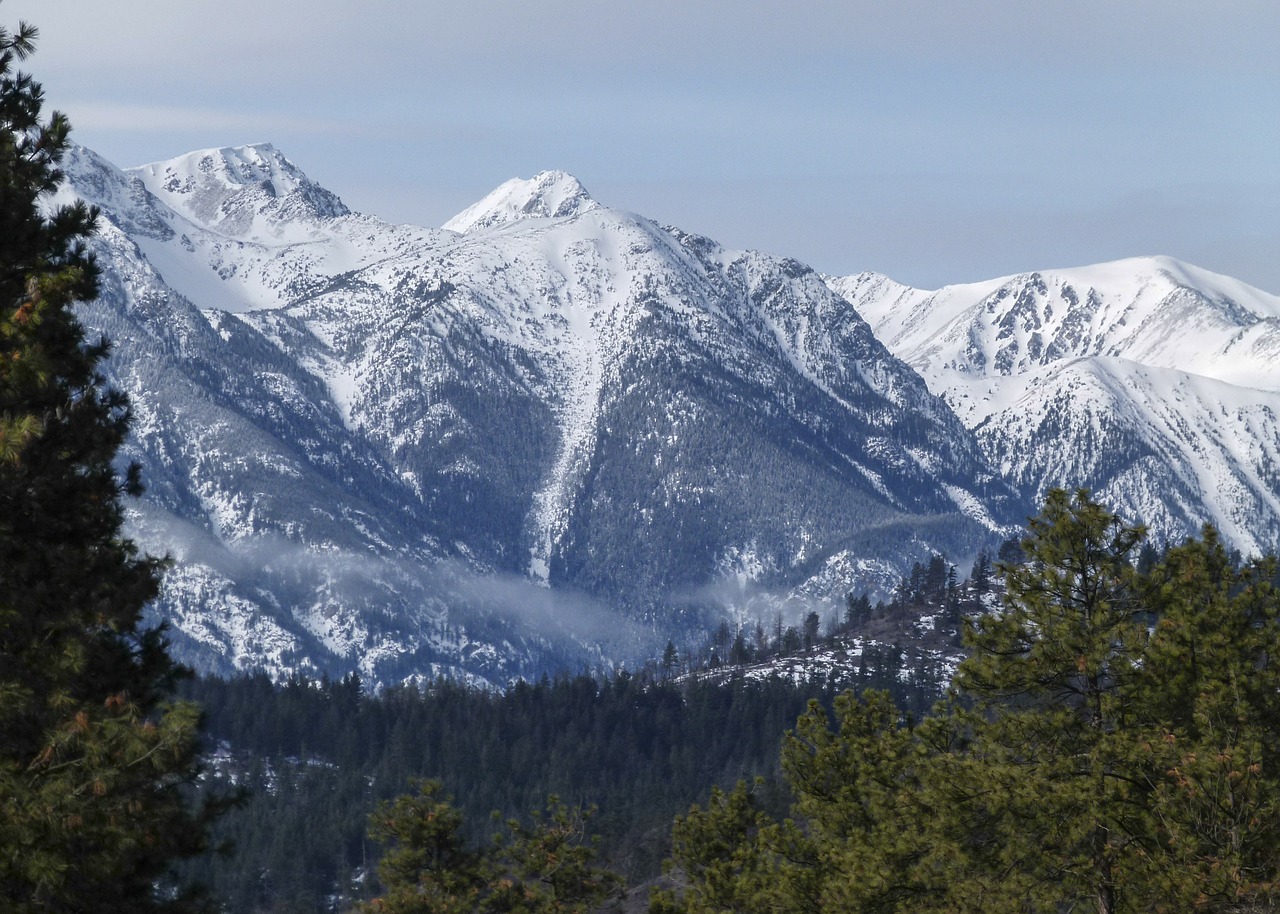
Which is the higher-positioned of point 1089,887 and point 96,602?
point 96,602

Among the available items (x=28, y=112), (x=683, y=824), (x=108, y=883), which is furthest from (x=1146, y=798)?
(x=683, y=824)

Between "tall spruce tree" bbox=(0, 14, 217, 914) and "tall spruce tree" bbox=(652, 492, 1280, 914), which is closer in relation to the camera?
"tall spruce tree" bbox=(0, 14, 217, 914)

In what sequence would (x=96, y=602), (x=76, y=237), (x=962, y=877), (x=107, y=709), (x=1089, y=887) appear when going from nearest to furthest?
(x=107, y=709), (x=96, y=602), (x=76, y=237), (x=1089, y=887), (x=962, y=877)

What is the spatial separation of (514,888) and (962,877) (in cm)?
2153

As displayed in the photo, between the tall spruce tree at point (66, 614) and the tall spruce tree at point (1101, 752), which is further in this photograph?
the tall spruce tree at point (1101, 752)

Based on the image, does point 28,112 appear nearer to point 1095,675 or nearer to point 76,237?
point 76,237

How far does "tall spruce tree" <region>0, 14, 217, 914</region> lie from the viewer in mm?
21031

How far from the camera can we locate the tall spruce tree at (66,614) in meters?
21.0

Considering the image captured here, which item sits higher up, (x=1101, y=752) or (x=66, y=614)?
(x=66, y=614)

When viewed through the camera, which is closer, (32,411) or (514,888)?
(32,411)

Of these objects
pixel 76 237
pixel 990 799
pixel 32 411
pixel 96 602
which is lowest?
pixel 990 799

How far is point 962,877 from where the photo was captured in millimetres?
32688

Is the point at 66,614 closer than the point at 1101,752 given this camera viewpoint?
Yes

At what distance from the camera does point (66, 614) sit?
2377 centimetres
